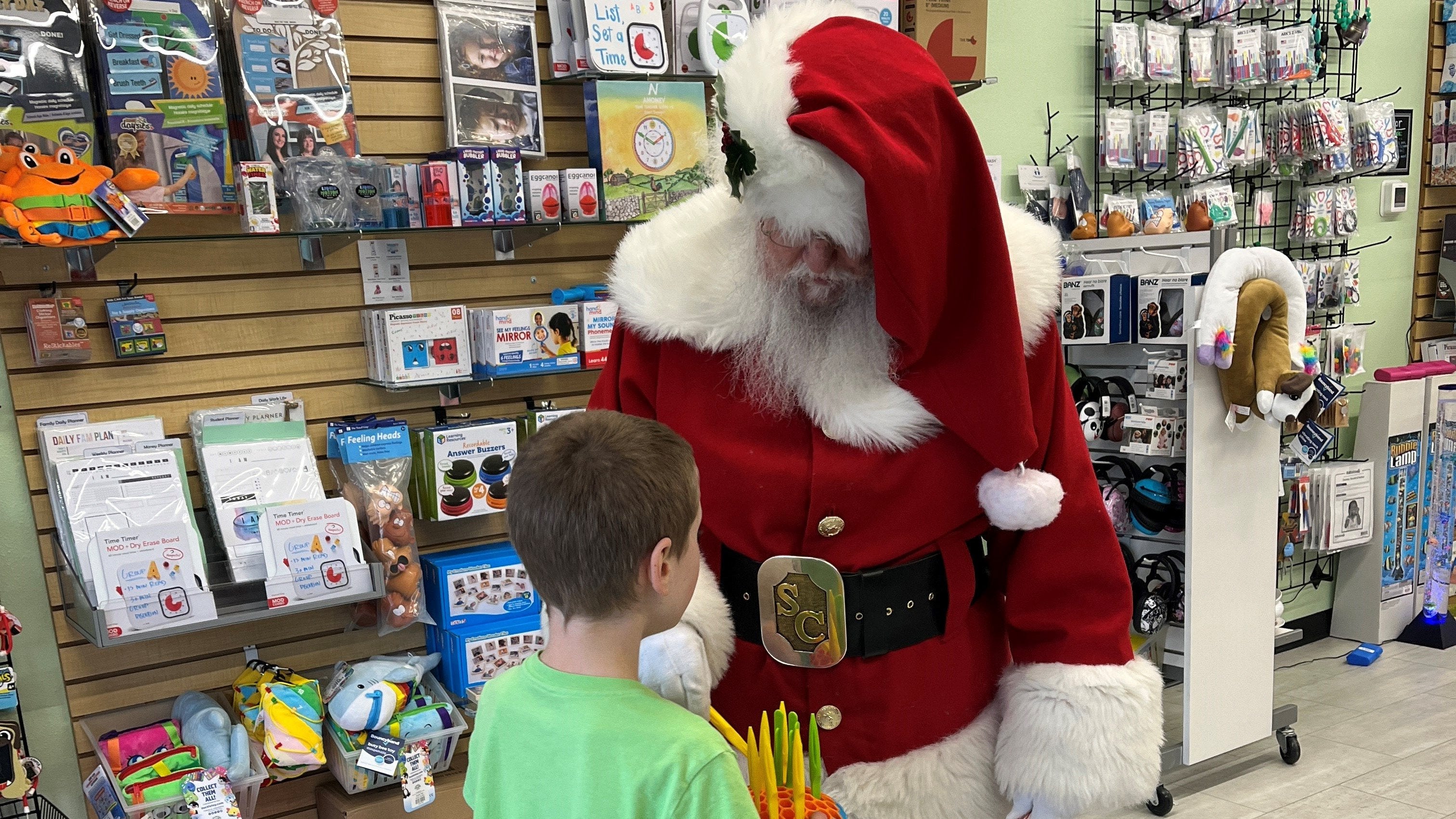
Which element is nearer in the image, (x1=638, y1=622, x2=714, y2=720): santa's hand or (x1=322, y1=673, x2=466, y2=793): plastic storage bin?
(x1=638, y1=622, x2=714, y2=720): santa's hand

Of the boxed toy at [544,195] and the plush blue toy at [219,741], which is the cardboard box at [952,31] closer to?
the boxed toy at [544,195]

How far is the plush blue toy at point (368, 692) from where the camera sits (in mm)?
2305

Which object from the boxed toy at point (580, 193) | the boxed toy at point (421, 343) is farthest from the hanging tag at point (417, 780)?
the boxed toy at point (580, 193)

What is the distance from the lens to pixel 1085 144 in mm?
3930

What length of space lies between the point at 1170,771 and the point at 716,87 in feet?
Result: 9.35

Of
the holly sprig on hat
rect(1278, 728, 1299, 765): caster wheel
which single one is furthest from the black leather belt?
rect(1278, 728, 1299, 765): caster wheel

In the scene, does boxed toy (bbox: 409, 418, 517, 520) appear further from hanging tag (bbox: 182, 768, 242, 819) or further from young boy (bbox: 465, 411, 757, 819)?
young boy (bbox: 465, 411, 757, 819)

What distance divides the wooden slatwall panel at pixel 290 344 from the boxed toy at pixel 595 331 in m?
0.19

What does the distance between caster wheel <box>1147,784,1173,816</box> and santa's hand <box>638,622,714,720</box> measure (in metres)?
2.29

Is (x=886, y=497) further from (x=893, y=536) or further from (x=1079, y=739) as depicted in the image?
(x=1079, y=739)

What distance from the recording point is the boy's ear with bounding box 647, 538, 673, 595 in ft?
3.72

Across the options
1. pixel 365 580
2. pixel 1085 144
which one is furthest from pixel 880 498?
pixel 1085 144

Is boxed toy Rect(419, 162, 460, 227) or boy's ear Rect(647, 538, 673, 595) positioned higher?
boxed toy Rect(419, 162, 460, 227)

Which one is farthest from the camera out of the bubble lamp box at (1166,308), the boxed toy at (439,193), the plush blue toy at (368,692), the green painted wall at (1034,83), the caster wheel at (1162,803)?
the green painted wall at (1034,83)
